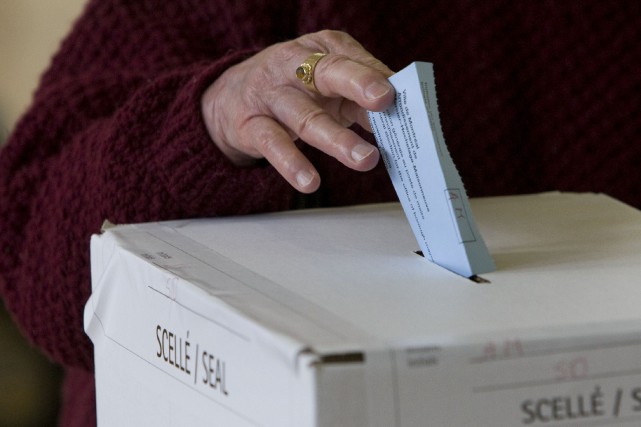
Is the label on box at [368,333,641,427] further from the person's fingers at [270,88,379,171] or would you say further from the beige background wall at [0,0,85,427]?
the beige background wall at [0,0,85,427]

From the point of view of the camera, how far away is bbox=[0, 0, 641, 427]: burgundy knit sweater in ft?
2.63

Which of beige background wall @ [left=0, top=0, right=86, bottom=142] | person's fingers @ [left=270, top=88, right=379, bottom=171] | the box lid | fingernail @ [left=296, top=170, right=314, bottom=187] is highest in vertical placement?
beige background wall @ [left=0, top=0, right=86, bottom=142]

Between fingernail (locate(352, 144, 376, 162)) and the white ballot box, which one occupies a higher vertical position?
fingernail (locate(352, 144, 376, 162))

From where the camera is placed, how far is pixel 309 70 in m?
0.58

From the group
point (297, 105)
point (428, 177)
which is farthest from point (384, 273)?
point (297, 105)

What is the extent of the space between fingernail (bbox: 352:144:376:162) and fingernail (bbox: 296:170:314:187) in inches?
1.9

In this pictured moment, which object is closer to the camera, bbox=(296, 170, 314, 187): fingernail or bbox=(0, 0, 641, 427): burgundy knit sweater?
bbox=(296, 170, 314, 187): fingernail

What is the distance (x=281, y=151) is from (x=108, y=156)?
173 millimetres

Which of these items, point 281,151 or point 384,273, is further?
point 281,151

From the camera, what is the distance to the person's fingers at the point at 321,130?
52cm

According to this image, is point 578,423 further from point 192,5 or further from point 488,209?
point 192,5

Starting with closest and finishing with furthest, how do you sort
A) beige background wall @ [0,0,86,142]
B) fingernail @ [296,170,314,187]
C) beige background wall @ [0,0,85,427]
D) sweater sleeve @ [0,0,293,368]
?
fingernail @ [296,170,314,187] → sweater sleeve @ [0,0,293,368] → beige background wall @ [0,0,85,427] → beige background wall @ [0,0,86,142]

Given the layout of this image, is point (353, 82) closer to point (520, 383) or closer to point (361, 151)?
point (361, 151)

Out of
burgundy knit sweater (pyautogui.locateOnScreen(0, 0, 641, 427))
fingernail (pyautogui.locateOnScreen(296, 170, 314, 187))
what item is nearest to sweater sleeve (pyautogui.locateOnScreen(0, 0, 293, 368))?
burgundy knit sweater (pyautogui.locateOnScreen(0, 0, 641, 427))
